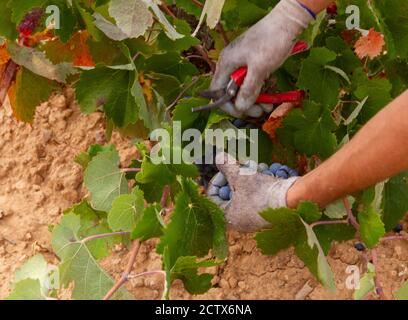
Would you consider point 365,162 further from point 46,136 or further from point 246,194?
point 46,136

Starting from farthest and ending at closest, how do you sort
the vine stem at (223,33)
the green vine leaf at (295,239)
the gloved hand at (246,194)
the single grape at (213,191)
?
the vine stem at (223,33) < the single grape at (213,191) < the gloved hand at (246,194) < the green vine leaf at (295,239)

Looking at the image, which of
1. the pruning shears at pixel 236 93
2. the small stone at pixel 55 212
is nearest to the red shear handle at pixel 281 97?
the pruning shears at pixel 236 93

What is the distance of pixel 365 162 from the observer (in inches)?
46.9

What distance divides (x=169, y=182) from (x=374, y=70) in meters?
0.73

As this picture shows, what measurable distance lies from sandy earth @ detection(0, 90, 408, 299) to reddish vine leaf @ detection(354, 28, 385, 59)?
0.57 metres

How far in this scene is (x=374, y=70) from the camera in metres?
1.77

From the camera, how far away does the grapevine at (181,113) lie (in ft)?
4.42

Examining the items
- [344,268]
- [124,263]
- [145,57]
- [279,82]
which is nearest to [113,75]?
[145,57]

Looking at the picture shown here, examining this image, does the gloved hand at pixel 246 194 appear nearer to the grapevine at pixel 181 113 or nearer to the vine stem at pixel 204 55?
the grapevine at pixel 181 113

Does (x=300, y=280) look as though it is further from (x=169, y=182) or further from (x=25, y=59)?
(x=25, y=59)

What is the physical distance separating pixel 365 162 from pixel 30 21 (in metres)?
0.90

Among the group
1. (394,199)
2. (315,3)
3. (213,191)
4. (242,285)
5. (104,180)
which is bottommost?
(242,285)

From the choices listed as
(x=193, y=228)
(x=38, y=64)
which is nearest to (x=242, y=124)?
(x=193, y=228)

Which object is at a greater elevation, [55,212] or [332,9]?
[332,9]
